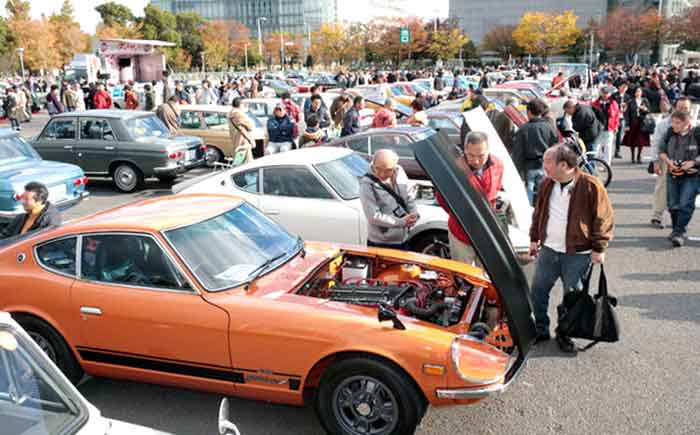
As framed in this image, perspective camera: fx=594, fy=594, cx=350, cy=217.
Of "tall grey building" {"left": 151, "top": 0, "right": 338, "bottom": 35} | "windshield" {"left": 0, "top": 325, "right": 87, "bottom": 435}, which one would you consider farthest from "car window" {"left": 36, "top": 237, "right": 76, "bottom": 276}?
"tall grey building" {"left": 151, "top": 0, "right": 338, "bottom": 35}

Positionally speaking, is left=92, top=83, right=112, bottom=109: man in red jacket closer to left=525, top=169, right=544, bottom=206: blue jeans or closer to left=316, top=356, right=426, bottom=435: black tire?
left=525, top=169, right=544, bottom=206: blue jeans

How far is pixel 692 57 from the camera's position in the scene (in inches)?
1890

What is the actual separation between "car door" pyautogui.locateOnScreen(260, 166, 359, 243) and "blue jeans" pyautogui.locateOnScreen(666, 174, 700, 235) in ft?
13.9

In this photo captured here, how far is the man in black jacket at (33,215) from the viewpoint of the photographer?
5914mm

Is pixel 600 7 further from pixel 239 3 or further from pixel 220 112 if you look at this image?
pixel 220 112

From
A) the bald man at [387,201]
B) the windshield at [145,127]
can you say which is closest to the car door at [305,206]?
the bald man at [387,201]

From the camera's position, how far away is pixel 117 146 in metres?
12.2

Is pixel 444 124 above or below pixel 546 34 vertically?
below

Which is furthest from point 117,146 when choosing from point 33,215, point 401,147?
point 33,215

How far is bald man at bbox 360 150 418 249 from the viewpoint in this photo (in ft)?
18.2

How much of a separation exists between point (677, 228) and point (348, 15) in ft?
440

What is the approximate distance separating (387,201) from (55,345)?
3016 millimetres

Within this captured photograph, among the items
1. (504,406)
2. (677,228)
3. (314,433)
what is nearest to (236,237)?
(314,433)

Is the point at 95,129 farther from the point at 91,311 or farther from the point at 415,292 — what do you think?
the point at 415,292
